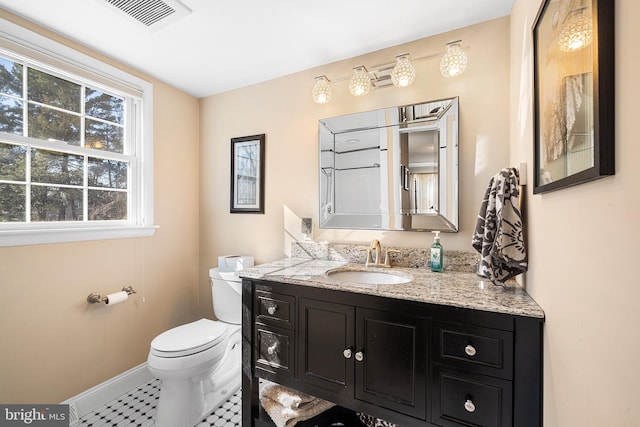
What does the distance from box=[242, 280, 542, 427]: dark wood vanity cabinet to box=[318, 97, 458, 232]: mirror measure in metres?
0.68

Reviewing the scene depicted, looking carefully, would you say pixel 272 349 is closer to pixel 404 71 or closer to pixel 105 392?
pixel 105 392

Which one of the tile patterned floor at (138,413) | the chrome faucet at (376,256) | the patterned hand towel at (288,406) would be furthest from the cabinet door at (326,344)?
the tile patterned floor at (138,413)

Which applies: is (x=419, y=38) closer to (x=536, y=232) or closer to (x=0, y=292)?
(x=536, y=232)

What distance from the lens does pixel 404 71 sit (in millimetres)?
1590

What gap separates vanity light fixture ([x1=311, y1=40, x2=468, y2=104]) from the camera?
1484mm

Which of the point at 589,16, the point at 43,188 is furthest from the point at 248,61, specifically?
the point at 589,16

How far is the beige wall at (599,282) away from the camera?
1.59 feet

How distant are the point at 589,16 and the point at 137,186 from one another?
2536mm

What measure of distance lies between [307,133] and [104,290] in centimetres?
177

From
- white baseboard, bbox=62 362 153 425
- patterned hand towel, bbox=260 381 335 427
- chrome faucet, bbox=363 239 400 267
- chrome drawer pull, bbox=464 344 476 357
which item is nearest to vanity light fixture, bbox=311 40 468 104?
chrome faucet, bbox=363 239 400 267

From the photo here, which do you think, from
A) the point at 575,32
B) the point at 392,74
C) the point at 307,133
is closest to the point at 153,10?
the point at 307,133

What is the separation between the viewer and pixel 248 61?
2000 millimetres

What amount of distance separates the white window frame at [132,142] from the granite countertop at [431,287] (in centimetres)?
111

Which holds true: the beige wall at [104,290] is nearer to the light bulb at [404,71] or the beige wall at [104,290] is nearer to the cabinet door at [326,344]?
the cabinet door at [326,344]
